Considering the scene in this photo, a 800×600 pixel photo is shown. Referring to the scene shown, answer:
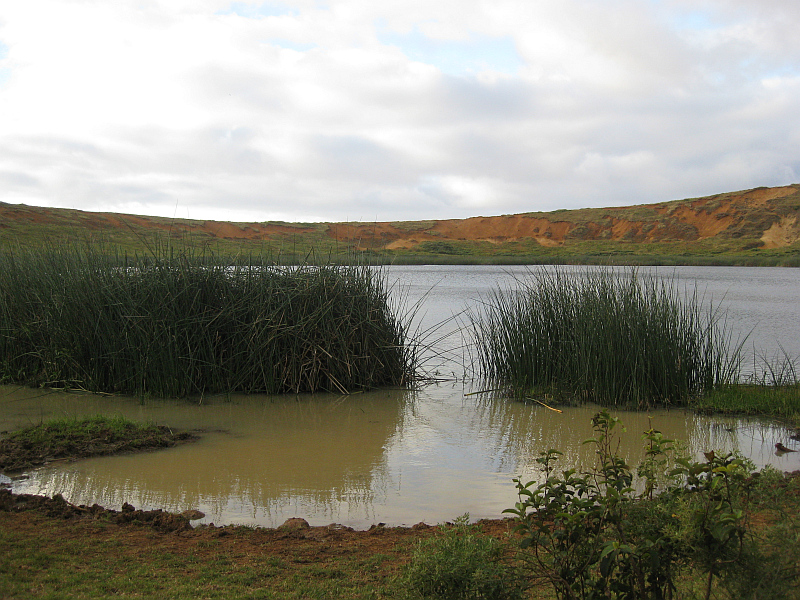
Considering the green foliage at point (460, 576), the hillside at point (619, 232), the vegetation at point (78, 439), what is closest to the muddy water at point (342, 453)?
the vegetation at point (78, 439)

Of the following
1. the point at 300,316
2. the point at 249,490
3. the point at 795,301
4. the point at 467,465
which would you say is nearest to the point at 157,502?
the point at 249,490

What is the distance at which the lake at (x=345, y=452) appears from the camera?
4727mm

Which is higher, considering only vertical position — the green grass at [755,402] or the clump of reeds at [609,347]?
the clump of reeds at [609,347]

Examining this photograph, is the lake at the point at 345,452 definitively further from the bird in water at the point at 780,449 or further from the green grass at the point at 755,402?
the green grass at the point at 755,402

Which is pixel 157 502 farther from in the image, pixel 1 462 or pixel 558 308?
pixel 558 308

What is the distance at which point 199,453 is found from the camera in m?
5.85

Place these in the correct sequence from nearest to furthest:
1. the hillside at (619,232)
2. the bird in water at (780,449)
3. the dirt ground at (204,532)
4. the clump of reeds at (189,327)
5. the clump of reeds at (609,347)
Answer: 1. the dirt ground at (204,532)
2. the bird in water at (780,449)
3. the clump of reeds at (609,347)
4. the clump of reeds at (189,327)
5. the hillside at (619,232)

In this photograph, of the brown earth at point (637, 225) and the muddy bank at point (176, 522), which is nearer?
the muddy bank at point (176, 522)

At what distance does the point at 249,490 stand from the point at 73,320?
15.5ft

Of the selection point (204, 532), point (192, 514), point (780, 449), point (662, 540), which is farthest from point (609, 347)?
point (662, 540)

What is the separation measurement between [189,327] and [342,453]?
3263 mm

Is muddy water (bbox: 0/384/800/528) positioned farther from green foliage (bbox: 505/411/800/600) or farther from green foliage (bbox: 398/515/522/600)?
green foliage (bbox: 398/515/522/600)

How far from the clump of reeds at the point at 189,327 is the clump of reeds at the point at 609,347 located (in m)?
2.06

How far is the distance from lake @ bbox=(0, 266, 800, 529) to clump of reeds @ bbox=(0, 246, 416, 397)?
12.7 inches
